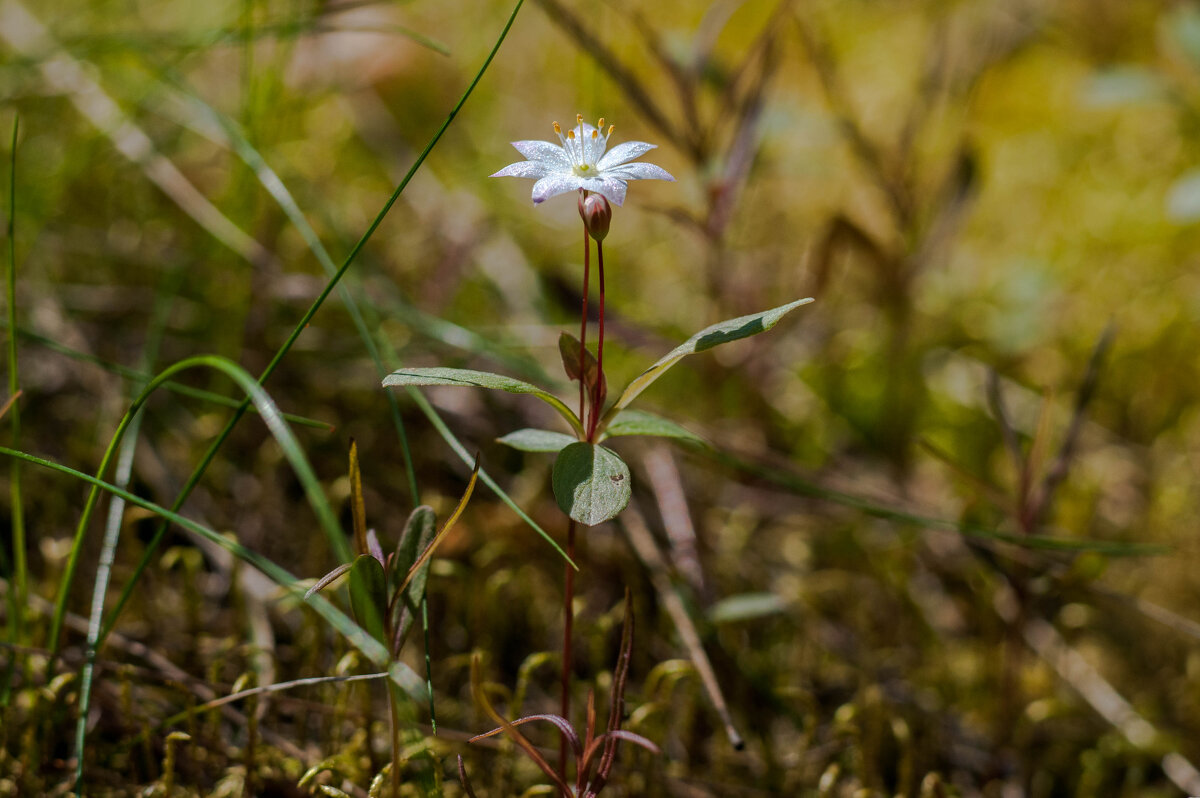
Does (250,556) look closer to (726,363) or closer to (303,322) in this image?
(303,322)

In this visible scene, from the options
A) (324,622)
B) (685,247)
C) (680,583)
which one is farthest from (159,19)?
(680,583)

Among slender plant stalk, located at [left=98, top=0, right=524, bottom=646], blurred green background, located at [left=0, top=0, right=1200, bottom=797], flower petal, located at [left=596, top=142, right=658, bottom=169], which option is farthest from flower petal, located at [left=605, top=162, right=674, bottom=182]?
blurred green background, located at [left=0, top=0, right=1200, bottom=797]

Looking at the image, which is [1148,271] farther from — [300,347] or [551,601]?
[300,347]

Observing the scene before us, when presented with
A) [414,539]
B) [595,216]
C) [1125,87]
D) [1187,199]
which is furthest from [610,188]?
[1125,87]

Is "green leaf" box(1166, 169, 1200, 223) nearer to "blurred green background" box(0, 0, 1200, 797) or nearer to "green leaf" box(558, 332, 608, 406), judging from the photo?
"blurred green background" box(0, 0, 1200, 797)

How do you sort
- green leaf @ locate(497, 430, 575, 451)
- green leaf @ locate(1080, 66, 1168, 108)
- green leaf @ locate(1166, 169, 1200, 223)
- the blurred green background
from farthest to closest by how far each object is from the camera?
green leaf @ locate(1080, 66, 1168, 108) < green leaf @ locate(1166, 169, 1200, 223) < the blurred green background < green leaf @ locate(497, 430, 575, 451)

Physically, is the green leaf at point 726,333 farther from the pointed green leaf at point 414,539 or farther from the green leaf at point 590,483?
the pointed green leaf at point 414,539
